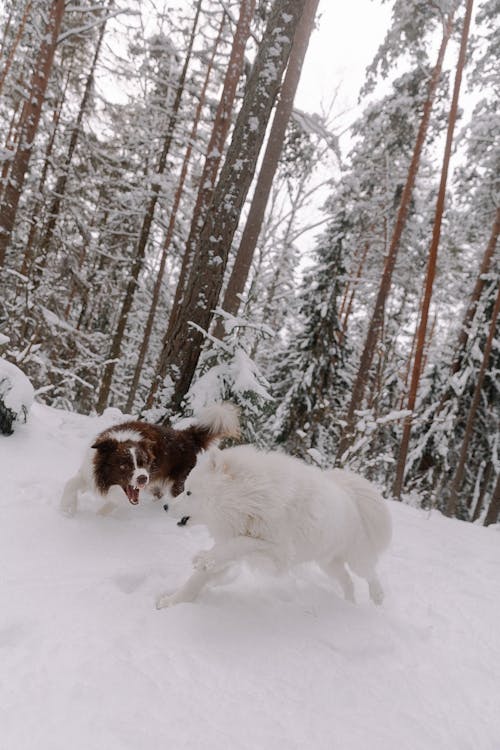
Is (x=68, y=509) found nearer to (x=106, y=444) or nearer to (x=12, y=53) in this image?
(x=106, y=444)

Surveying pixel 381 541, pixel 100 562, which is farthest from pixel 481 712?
pixel 100 562

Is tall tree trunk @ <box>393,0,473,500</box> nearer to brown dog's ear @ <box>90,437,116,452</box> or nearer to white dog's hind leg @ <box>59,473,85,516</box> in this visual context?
brown dog's ear @ <box>90,437,116,452</box>

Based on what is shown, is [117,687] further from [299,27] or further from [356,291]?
[356,291]

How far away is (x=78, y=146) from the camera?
15.3 metres

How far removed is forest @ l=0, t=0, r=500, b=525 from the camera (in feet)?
21.5

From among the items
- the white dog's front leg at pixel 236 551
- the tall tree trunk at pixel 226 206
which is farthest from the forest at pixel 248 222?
the white dog's front leg at pixel 236 551

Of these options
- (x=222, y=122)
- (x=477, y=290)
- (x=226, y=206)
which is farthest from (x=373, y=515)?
(x=477, y=290)

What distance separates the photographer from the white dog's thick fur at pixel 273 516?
2.87 metres

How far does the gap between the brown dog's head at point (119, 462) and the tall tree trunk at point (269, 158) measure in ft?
10.6

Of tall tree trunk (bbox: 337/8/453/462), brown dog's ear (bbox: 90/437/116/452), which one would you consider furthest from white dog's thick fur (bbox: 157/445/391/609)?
tall tree trunk (bbox: 337/8/453/462)

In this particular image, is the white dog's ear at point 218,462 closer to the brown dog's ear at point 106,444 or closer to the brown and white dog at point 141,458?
the brown and white dog at point 141,458

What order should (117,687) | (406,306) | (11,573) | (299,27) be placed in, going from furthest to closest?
(406,306)
(299,27)
(11,573)
(117,687)

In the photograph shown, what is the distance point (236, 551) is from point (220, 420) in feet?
7.18

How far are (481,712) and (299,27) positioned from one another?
8.88 m
